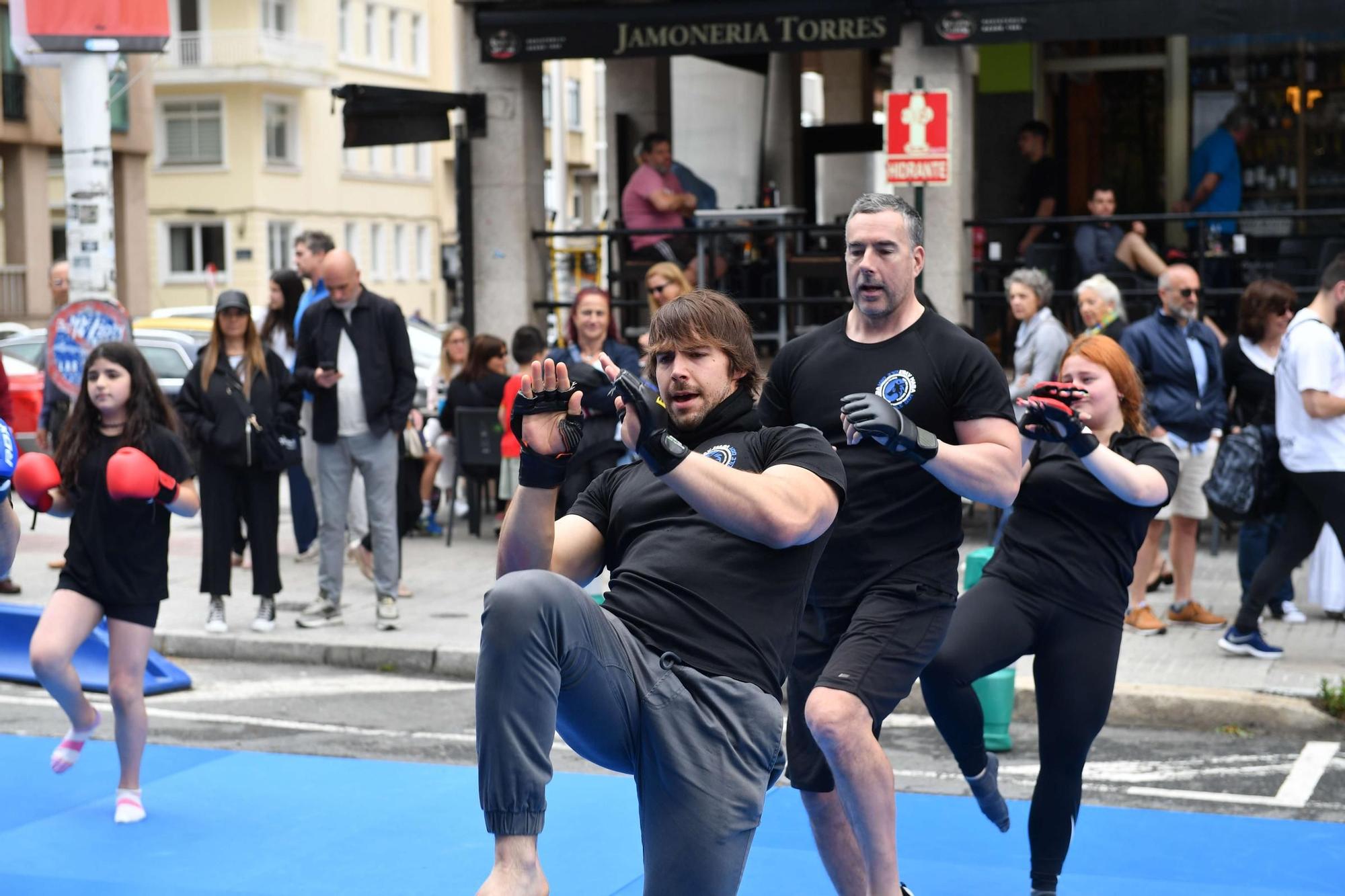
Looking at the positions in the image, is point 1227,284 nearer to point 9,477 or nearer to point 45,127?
point 9,477

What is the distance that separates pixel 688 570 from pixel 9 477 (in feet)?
7.65

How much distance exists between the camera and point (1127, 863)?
6000 mm

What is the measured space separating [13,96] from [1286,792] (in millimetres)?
37162

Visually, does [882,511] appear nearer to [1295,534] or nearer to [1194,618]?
[1295,534]

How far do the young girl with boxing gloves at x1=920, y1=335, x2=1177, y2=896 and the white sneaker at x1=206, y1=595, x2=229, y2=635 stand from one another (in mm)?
5757

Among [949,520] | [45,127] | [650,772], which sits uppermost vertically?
[45,127]

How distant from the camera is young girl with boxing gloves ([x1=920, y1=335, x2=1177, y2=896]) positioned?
5.17 meters

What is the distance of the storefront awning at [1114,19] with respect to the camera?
1239 cm

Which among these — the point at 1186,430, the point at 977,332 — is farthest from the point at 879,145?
the point at 1186,430

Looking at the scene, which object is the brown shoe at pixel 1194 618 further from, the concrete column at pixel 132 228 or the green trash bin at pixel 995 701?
the concrete column at pixel 132 228

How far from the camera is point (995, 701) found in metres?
7.51

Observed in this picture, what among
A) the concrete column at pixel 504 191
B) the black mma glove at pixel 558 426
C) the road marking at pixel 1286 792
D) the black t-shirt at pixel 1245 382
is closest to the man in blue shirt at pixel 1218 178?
the black t-shirt at pixel 1245 382

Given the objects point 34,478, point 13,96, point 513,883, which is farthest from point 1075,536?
point 13,96

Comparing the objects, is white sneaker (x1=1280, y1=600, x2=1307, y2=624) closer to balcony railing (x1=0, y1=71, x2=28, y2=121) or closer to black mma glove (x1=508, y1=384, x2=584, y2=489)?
black mma glove (x1=508, y1=384, x2=584, y2=489)
